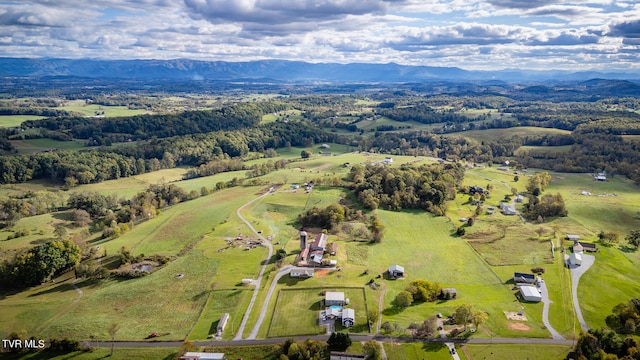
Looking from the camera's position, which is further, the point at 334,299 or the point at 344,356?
the point at 334,299

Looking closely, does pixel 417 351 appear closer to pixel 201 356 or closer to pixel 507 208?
pixel 201 356

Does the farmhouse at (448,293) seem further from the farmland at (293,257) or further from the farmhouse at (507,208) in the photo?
the farmhouse at (507,208)

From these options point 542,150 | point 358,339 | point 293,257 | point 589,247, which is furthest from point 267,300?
point 542,150

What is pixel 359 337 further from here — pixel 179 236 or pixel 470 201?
pixel 470 201

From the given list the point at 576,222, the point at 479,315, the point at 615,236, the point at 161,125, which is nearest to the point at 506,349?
the point at 479,315

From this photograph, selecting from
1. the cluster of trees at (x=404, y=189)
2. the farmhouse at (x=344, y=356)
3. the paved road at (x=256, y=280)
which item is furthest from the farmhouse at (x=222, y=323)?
the cluster of trees at (x=404, y=189)

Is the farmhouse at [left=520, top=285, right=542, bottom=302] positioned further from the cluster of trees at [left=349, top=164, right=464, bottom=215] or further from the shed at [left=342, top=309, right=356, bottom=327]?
the cluster of trees at [left=349, top=164, right=464, bottom=215]

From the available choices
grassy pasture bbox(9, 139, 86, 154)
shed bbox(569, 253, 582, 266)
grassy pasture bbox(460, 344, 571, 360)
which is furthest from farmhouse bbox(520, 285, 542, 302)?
grassy pasture bbox(9, 139, 86, 154)
